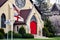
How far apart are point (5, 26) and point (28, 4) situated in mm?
6972

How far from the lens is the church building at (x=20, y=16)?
47.6 meters

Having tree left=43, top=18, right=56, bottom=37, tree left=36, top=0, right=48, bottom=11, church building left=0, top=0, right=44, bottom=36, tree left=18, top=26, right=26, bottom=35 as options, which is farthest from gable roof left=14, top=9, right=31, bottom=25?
tree left=36, top=0, right=48, bottom=11

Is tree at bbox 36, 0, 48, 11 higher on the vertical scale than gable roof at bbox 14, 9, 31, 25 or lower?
higher

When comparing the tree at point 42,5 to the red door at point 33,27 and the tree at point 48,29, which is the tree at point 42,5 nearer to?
the tree at point 48,29

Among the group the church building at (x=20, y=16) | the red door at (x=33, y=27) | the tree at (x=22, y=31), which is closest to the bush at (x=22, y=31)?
the tree at (x=22, y=31)

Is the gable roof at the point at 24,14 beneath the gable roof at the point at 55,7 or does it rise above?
beneath

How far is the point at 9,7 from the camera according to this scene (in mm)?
47906

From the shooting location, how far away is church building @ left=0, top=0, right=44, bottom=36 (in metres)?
47.6

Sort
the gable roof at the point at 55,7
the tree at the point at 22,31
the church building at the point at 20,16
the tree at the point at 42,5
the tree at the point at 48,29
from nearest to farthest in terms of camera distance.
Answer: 1. the tree at the point at 22,31
2. the church building at the point at 20,16
3. the tree at the point at 48,29
4. the tree at the point at 42,5
5. the gable roof at the point at 55,7

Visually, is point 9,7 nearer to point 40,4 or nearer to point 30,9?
point 30,9

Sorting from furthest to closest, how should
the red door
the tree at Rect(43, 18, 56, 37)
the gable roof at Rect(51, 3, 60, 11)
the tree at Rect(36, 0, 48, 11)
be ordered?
the gable roof at Rect(51, 3, 60, 11), the tree at Rect(36, 0, 48, 11), the tree at Rect(43, 18, 56, 37), the red door

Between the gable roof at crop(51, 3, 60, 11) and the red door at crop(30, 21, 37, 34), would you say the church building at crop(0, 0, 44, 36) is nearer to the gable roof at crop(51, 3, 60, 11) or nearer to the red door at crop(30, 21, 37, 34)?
the red door at crop(30, 21, 37, 34)

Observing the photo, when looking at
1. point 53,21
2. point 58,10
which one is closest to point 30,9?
point 53,21

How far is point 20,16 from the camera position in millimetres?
49406
